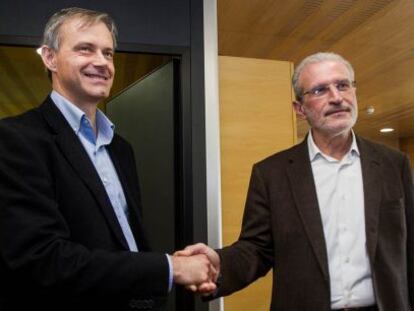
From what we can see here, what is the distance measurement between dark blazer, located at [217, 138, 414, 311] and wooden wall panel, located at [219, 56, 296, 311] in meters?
0.53

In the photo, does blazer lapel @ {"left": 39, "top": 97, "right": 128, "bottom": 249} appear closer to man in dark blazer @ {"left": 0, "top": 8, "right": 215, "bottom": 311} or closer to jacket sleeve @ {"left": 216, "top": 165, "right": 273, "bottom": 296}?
man in dark blazer @ {"left": 0, "top": 8, "right": 215, "bottom": 311}

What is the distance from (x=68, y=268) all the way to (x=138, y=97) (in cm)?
174

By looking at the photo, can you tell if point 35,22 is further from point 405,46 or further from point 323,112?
point 405,46

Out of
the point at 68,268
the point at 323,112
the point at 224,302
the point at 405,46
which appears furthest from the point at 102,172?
the point at 405,46

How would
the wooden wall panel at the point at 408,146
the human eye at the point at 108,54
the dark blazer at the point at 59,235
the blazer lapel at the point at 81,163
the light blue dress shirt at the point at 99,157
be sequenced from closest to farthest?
1. the dark blazer at the point at 59,235
2. the blazer lapel at the point at 81,163
3. the light blue dress shirt at the point at 99,157
4. the human eye at the point at 108,54
5. the wooden wall panel at the point at 408,146

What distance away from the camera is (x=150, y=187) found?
2.46m

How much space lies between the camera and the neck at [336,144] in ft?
5.40

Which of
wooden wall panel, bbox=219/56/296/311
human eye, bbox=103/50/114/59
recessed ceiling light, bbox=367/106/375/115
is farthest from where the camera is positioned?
recessed ceiling light, bbox=367/106/375/115

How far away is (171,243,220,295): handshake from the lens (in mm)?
1211

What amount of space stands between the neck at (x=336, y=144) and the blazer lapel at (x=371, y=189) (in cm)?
4

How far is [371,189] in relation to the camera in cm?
154

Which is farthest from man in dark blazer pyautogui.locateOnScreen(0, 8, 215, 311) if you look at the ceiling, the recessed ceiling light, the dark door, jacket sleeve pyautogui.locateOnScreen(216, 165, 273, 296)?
the recessed ceiling light

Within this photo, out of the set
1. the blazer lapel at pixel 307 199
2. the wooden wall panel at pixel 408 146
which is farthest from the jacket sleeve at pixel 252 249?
the wooden wall panel at pixel 408 146

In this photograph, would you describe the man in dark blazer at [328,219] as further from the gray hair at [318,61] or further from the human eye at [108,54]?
the human eye at [108,54]
